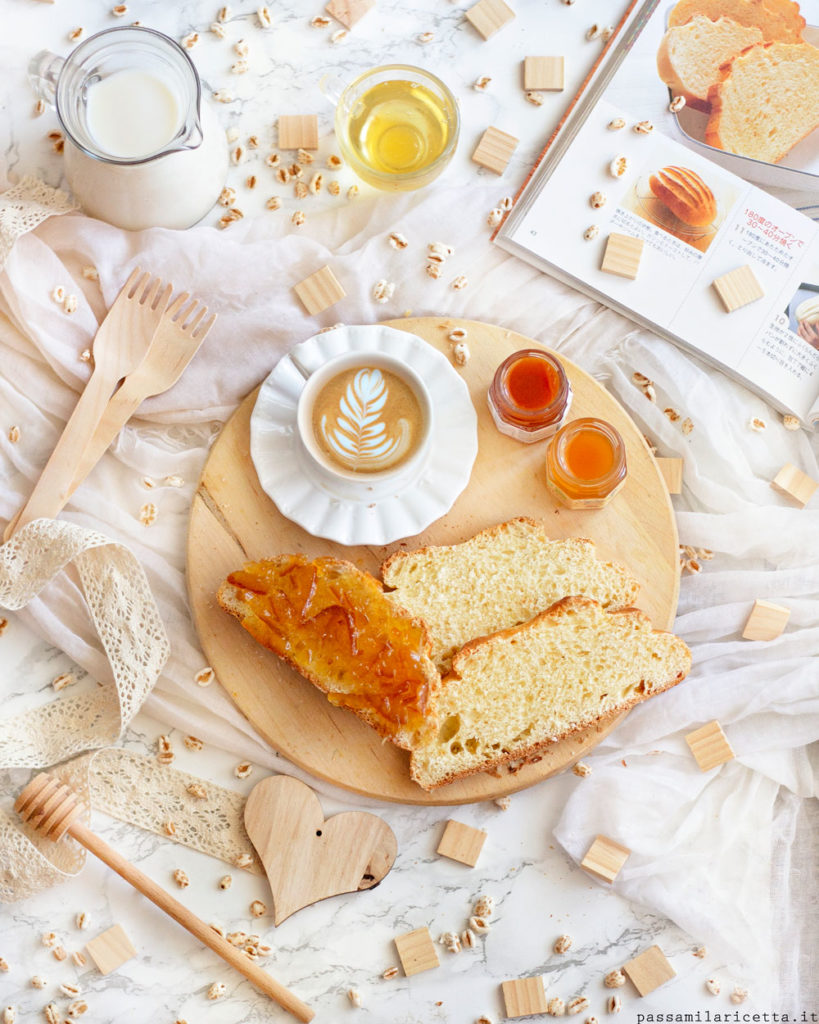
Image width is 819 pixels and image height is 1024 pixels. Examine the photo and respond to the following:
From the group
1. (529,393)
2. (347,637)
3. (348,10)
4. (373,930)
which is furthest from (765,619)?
(348,10)

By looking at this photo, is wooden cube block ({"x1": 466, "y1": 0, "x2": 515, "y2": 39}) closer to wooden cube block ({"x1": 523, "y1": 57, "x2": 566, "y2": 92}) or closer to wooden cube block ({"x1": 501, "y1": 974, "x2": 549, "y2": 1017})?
wooden cube block ({"x1": 523, "y1": 57, "x2": 566, "y2": 92})

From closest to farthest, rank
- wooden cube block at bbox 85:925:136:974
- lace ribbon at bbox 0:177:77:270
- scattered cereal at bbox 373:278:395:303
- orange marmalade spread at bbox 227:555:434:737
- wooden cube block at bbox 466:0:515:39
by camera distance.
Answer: orange marmalade spread at bbox 227:555:434:737, wooden cube block at bbox 85:925:136:974, lace ribbon at bbox 0:177:77:270, scattered cereal at bbox 373:278:395:303, wooden cube block at bbox 466:0:515:39

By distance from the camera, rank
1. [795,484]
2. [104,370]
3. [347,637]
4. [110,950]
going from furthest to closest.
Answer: [795,484] < [104,370] < [110,950] < [347,637]

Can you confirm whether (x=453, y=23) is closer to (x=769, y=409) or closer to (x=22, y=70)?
(x=22, y=70)

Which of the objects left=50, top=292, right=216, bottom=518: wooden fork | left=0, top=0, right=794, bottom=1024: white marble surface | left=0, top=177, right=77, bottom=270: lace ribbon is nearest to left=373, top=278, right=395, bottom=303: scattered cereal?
left=50, top=292, right=216, bottom=518: wooden fork

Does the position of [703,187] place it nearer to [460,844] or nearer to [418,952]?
[460,844]

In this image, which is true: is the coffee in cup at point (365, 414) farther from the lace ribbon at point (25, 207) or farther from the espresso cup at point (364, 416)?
the lace ribbon at point (25, 207)
